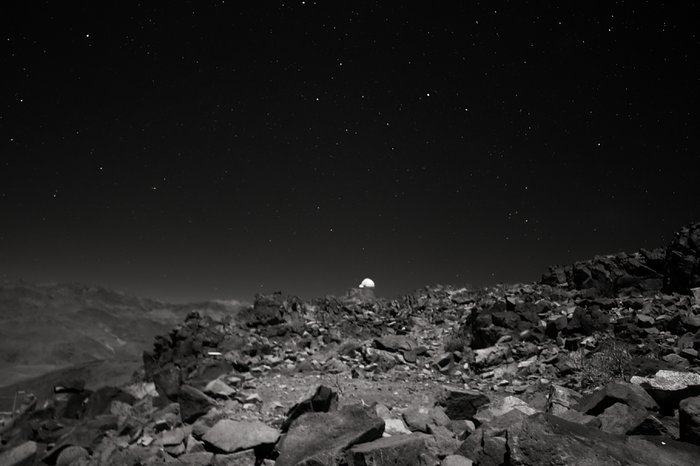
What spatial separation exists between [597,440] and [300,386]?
8602mm

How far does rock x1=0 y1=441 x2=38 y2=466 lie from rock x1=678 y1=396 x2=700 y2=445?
13219mm

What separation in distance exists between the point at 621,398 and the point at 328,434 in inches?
177

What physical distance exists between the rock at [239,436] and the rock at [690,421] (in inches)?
236

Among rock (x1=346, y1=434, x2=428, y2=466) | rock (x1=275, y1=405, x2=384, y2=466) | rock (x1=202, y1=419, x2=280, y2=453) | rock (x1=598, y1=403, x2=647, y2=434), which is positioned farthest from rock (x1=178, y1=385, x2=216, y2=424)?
rock (x1=598, y1=403, x2=647, y2=434)

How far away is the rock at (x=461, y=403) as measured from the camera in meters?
7.35

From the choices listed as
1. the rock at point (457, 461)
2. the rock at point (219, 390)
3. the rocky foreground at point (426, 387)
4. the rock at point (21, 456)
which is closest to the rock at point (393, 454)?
the rocky foreground at point (426, 387)

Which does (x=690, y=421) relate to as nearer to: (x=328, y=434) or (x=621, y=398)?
(x=621, y=398)

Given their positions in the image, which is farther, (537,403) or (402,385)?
(402,385)

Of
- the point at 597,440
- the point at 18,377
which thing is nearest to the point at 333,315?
the point at 597,440

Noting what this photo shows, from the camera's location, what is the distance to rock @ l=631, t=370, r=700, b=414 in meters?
5.38

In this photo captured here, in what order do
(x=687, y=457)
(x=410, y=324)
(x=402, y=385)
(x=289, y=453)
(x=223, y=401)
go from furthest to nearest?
(x=410, y=324) → (x=402, y=385) → (x=223, y=401) → (x=289, y=453) → (x=687, y=457)

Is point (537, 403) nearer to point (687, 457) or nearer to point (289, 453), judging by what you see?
point (687, 457)

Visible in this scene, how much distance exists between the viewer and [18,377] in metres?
180

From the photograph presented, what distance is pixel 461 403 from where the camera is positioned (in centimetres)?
745
